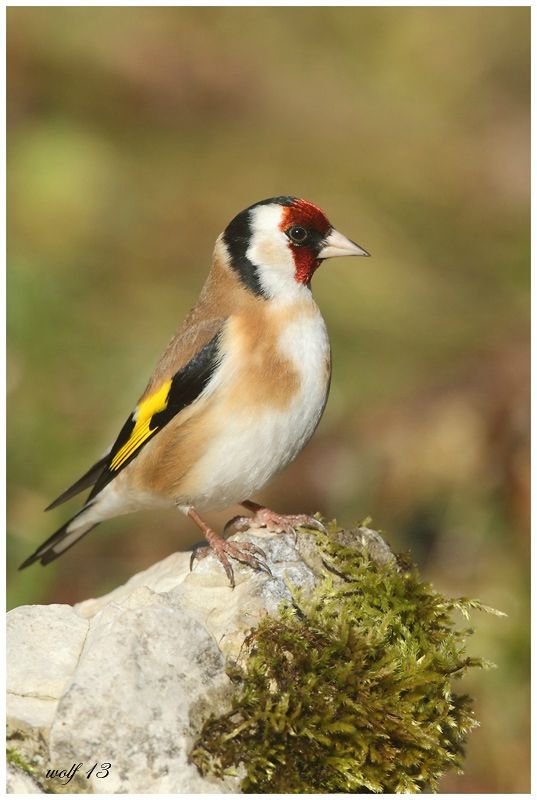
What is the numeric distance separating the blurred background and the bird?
6.79ft

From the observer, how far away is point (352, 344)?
984 centimetres

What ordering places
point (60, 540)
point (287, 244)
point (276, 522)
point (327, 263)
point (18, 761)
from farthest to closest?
point (327, 263), point (60, 540), point (287, 244), point (276, 522), point (18, 761)

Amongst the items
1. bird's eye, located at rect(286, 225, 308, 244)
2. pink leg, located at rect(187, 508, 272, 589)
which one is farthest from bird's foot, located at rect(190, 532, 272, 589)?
bird's eye, located at rect(286, 225, 308, 244)

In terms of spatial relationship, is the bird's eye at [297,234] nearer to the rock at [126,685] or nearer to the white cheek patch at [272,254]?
the white cheek patch at [272,254]

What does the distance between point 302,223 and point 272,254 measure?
20 cm

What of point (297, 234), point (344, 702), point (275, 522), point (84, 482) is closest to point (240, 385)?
point (275, 522)

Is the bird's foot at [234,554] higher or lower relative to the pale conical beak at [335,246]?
lower

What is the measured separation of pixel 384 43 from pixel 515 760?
1099 centimetres

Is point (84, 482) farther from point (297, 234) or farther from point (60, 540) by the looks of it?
point (297, 234)

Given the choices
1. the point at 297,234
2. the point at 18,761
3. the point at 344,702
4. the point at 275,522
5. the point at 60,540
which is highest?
the point at 297,234

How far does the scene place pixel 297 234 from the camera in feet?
15.6

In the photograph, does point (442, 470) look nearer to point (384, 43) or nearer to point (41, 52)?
point (41, 52)

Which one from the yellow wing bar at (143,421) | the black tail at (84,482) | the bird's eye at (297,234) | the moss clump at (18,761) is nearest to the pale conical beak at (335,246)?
the bird's eye at (297,234)

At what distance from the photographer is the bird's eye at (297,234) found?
475 cm
